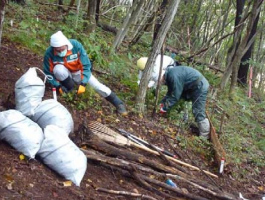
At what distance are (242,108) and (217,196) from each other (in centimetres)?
657

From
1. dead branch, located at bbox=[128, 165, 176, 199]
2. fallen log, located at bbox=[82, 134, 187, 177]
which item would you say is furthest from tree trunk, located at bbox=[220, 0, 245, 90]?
dead branch, located at bbox=[128, 165, 176, 199]

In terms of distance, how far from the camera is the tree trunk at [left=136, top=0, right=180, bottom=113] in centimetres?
595

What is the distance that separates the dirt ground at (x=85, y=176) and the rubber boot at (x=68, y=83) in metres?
0.26

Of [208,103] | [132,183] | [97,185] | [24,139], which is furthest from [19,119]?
[208,103]

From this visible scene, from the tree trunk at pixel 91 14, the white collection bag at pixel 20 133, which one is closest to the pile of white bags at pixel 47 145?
the white collection bag at pixel 20 133

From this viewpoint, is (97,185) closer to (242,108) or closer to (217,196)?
(217,196)

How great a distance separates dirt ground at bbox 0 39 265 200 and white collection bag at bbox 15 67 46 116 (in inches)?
9.9

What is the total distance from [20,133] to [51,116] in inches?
25.0

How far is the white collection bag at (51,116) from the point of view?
4.22 metres

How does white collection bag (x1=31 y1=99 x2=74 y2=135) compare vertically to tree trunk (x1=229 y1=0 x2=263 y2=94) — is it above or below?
below

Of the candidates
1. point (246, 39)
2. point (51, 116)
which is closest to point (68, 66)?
point (51, 116)

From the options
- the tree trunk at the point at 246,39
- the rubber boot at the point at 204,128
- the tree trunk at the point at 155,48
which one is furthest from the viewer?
the tree trunk at the point at 246,39

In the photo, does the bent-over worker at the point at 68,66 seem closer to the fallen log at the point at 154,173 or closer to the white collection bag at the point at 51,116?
the white collection bag at the point at 51,116

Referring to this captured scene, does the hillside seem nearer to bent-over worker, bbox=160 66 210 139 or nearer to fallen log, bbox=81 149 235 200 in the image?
fallen log, bbox=81 149 235 200
